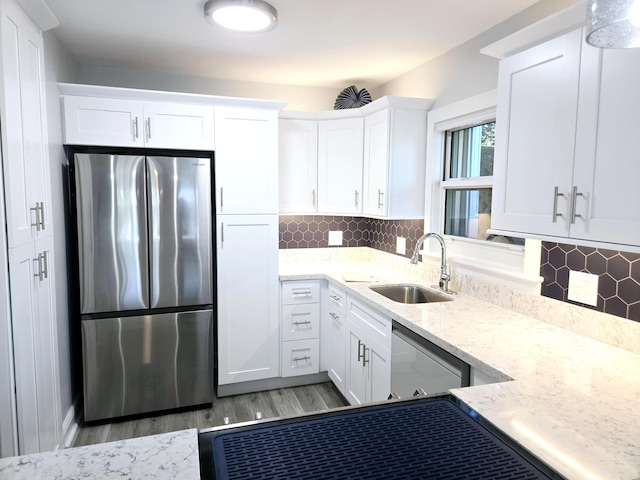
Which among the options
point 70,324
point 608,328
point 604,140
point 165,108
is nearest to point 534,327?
point 608,328

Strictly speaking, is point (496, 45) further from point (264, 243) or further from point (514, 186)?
point (264, 243)

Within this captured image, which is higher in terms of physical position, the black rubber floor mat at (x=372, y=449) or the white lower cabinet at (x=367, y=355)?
the black rubber floor mat at (x=372, y=449)

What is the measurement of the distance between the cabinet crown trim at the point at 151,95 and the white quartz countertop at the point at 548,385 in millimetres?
1635

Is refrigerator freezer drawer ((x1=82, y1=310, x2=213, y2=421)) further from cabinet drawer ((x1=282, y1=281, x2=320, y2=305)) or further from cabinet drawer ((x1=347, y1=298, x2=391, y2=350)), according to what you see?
cabinet drawer ((x1=347, y1=298, x2=391, y2=350))

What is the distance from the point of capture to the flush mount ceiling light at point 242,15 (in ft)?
6.47

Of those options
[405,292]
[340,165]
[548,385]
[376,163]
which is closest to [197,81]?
[340,165]

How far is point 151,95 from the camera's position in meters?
2.69

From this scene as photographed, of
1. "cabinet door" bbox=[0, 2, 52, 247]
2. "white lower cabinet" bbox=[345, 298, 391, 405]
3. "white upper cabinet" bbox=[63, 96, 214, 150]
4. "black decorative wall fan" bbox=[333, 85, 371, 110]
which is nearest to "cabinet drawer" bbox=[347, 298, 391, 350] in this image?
"white lower cabinet" bbox=[345, 298, 391, 405]

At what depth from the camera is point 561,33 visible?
148 cm

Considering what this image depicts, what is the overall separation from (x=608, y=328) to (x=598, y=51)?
1.04m

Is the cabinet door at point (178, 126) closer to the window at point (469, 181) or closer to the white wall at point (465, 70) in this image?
the white wall at point (465, 70)

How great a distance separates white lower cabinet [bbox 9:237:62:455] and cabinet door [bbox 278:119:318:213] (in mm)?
1741

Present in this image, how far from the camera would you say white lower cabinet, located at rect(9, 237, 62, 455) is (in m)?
1.53

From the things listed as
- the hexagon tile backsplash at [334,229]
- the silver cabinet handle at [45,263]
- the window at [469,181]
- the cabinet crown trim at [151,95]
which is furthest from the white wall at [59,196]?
the window at [469,181]
